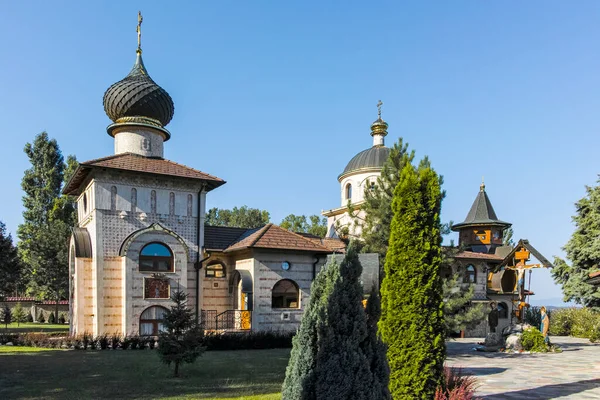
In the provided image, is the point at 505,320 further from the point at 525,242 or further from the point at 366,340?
the point at 366,340

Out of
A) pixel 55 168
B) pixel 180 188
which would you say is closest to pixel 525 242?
pixel 180 188

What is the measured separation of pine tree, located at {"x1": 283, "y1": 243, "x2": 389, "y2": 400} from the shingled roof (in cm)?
2691

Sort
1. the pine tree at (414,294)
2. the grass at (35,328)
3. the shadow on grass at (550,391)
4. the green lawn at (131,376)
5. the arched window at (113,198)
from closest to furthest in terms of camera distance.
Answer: the pine tree at (414,294), the green lawn at (131,376), the shadow on grass at (550,391), the arched window at (113,198), the grass at (35,328)

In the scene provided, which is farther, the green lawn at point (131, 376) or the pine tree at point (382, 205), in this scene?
the pine tree at point (382, 205)

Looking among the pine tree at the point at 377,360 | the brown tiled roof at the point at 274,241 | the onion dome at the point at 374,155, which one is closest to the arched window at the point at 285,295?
the brown tiled roof at the point at 274,241

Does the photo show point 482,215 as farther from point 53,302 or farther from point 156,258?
point 53,302

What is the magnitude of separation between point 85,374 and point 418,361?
8133 millimetres

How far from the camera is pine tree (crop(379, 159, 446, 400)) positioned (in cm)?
750

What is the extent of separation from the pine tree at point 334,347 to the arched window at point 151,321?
14498 mm

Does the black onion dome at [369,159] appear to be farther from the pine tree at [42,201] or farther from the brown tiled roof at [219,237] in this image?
the pine tree at [42,201]

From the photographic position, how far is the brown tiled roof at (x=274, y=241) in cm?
1980

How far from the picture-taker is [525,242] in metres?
21.4

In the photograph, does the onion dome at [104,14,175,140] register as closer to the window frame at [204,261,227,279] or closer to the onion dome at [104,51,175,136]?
the onion dome at [104,51,175,136]

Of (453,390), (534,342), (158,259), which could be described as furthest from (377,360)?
(534,342)
